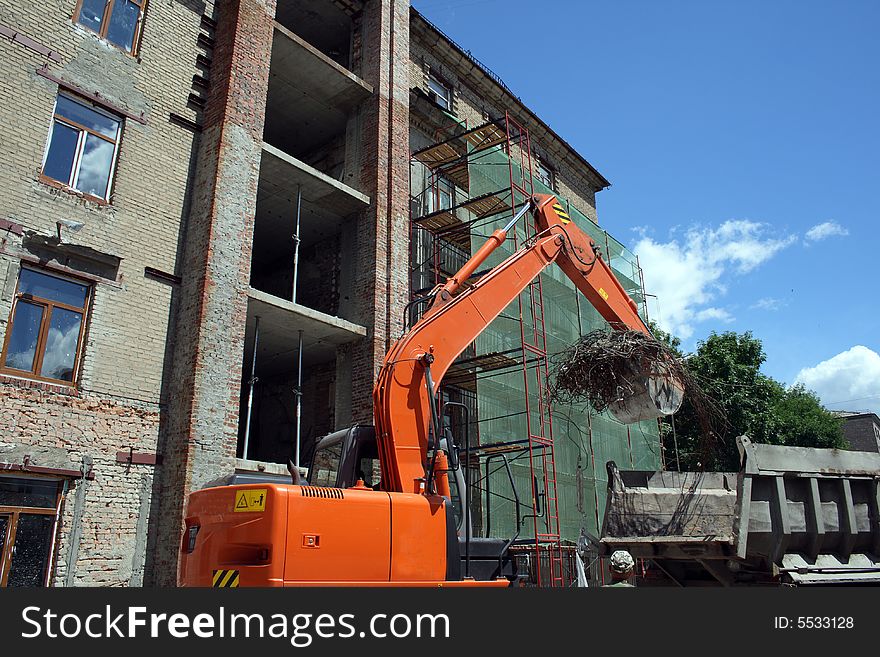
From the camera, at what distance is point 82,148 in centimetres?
1055

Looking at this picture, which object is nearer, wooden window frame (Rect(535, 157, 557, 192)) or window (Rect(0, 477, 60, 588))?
window (Rect(0, 477, 60, 588))

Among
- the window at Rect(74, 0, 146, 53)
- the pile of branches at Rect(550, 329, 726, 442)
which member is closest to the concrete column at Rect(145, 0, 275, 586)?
the window at Rect(74, 0, 146, 53)

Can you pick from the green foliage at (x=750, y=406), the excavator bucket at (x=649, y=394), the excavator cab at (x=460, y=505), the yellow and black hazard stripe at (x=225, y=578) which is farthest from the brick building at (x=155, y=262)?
the green foliage at (x=750, y=406)

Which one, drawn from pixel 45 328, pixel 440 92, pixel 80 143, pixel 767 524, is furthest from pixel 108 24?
pixel 767 524

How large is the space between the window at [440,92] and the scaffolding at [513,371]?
0.93 metres

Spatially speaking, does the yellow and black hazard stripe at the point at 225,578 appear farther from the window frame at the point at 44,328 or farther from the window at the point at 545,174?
the window at the point at 545,174

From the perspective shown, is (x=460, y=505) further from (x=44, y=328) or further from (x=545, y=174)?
(x=545, y=174)

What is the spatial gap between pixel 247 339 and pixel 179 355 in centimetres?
363

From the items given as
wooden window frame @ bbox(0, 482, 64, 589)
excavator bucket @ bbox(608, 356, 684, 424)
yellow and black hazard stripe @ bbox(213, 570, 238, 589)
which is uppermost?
excavator bucket @ bbox(608, 356, 684, 424)

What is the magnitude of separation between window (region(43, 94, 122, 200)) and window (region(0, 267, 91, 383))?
5.43 feet

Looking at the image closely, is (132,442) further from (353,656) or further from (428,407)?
(353,656)

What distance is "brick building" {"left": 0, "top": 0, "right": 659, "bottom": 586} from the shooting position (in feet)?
30.6

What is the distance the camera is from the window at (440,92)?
19.5 metres

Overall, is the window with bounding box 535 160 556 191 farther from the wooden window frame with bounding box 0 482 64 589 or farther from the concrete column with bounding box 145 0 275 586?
the wooden window frame with bounding box 0 482 64 589
